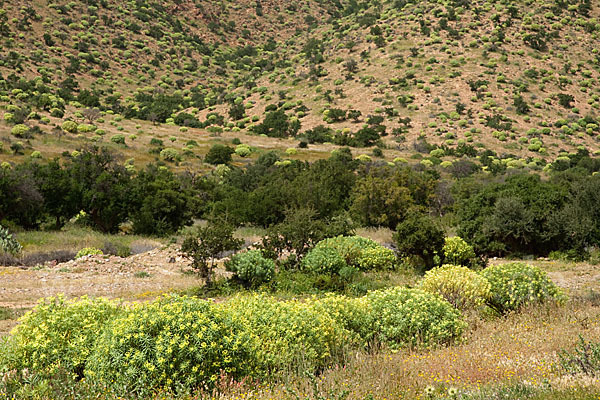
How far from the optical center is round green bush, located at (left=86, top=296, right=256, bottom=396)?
13.2 ft

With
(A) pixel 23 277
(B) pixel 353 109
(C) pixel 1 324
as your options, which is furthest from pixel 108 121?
(C) pixel 1 324

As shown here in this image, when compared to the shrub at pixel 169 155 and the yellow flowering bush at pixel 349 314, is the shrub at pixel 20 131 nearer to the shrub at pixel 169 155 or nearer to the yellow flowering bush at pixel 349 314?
the shrub at pixel 169 155

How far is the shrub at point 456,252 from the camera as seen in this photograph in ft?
45.0

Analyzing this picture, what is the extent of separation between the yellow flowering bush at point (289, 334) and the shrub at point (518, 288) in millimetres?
3794

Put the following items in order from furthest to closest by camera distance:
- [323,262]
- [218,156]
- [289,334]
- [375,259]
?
1. [218,156]
2. [375,259]
3. [323,262]
4. [289,334]

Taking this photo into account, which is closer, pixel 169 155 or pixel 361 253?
pixel 361 253

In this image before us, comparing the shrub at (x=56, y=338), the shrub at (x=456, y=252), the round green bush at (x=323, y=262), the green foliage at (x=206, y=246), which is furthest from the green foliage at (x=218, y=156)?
the shrub at (x=56, y=338)

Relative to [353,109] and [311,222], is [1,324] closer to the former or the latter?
[311,222]

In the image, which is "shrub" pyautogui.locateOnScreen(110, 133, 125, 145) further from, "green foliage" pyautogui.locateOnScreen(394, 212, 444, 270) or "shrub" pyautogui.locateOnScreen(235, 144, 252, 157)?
"green foliage" pyautogui.locateOnScreen(394, 212, 444, 270)

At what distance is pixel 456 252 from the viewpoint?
13820mm

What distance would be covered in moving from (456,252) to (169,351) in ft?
37.9

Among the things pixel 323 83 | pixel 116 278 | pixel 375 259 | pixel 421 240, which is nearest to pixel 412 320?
pixel 375 259

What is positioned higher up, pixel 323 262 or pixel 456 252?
pixel 323 262

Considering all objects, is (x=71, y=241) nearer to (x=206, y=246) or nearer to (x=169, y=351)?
(x=206, y=246)
